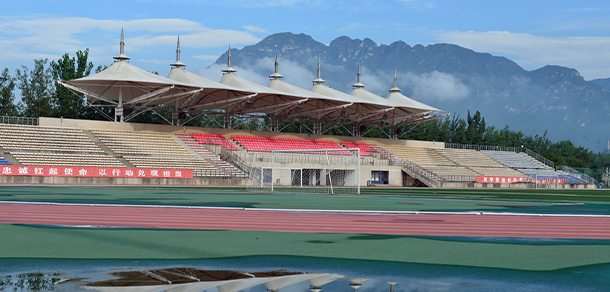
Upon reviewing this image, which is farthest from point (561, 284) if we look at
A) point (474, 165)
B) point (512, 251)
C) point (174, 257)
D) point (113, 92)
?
point (474, 165)

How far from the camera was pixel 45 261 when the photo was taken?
745 centimetres

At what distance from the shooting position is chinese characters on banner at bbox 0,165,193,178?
41969mm

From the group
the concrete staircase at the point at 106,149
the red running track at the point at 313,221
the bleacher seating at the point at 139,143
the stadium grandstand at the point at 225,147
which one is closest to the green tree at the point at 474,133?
the stadium grandstand at the point at 225,147

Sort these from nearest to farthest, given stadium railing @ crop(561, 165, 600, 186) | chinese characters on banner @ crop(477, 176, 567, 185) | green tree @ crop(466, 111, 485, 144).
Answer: chinese characters on banner @ crop(477, 176, 567, 185) < stadium railing @ crop(561, 165, 600, 186) < green tree @ crop(466, 111, 485, 144)

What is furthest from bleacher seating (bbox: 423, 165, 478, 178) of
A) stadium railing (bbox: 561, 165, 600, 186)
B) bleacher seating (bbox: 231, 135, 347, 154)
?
stadium railing (bbox: 561, 165, 600, 186)

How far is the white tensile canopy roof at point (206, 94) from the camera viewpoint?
59969 millimetres

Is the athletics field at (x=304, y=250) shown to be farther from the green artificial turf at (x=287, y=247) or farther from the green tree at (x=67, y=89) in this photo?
the green tree at (x=67, y=89)

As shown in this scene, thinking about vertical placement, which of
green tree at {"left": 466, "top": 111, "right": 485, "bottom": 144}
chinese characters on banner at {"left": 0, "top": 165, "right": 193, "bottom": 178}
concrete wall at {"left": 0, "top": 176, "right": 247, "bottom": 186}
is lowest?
concrete wall at {"left": 0, "top": 176, "right": 247, "bottom": 186}

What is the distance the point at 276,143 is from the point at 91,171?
78.7ft

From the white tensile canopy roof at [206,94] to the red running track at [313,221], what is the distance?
4250 centimetres

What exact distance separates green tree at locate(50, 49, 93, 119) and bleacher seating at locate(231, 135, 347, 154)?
68.3 feet

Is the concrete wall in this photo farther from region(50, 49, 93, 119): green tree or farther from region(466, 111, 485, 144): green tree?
region(466, 111, 485, 144): green tree

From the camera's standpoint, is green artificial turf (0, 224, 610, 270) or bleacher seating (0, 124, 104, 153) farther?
bleacher seating (0, 124, 104, 153)

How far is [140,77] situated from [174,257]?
49996mm
